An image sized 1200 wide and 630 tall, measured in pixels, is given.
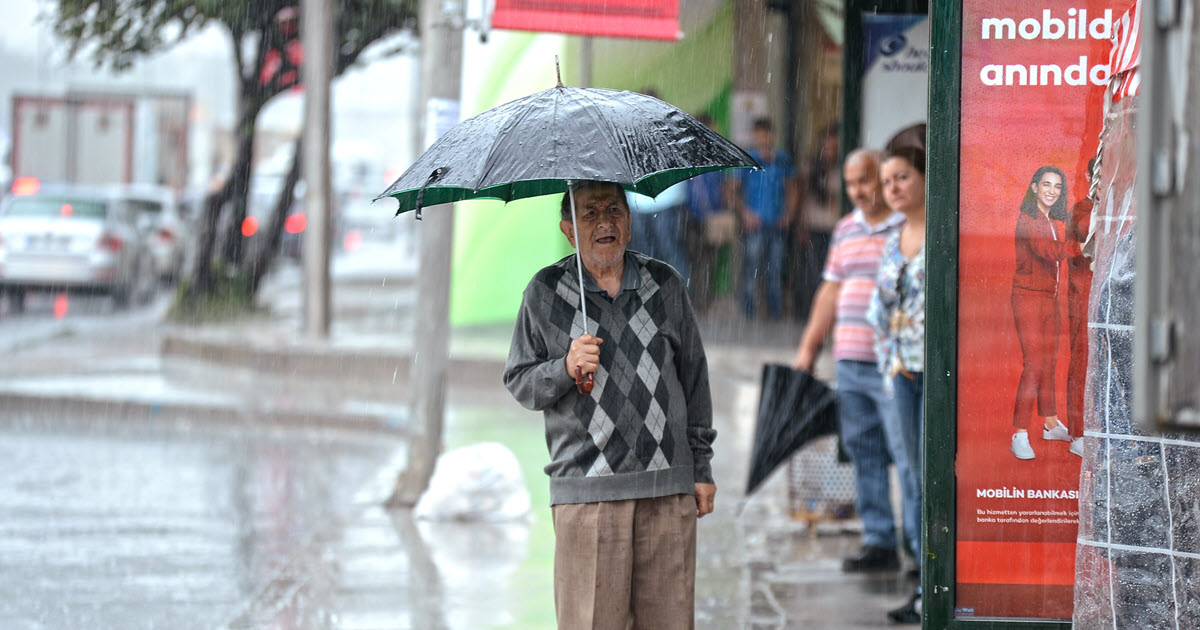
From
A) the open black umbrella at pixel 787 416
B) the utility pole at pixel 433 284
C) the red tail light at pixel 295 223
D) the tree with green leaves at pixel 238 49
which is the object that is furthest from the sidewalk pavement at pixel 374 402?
the red tail light at pixel 295 223

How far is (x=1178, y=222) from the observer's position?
8.26 ft

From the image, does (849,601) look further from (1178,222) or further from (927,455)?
(1178,222)

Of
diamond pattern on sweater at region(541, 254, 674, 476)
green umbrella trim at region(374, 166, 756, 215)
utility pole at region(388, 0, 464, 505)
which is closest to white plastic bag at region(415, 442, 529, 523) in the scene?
utility pole at region(388, 0, 464, 505)

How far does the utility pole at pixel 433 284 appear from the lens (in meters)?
7.81

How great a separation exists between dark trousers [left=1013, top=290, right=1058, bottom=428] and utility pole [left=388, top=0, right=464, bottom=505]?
4201 mm

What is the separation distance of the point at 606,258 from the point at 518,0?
3.59 meters

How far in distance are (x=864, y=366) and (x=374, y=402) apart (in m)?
6.40

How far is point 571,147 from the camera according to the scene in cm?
373

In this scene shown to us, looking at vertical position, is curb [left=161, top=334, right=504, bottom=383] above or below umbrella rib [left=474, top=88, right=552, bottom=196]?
below

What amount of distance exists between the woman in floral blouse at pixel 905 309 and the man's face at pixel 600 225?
216cm

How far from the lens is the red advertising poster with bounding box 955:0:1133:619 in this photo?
4250 millimetres

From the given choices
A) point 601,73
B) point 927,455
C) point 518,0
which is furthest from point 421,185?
point 601,73

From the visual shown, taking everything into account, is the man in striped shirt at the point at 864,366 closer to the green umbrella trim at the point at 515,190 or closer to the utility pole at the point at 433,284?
the green umbrella trim at the point at 515,190

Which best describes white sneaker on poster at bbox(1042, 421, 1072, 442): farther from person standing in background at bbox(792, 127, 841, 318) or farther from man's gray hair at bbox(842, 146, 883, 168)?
person standing in background at bbox(792, 127, 841, 318)
